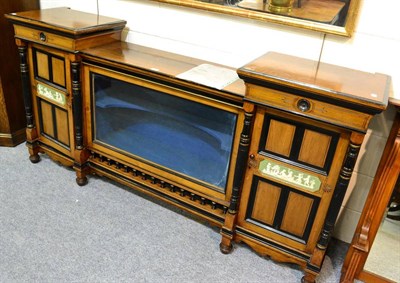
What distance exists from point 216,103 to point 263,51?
1.37ft

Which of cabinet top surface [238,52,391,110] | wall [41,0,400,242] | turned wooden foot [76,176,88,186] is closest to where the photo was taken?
cabinet top surface [238,52,391,110]

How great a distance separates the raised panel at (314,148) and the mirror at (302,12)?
0.51 metres

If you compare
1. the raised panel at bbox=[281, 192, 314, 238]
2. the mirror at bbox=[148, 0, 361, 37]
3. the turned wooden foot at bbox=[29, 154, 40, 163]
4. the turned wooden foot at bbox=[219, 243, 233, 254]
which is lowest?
the turned wooden foot at bbox=[219, 243, 233, 254]

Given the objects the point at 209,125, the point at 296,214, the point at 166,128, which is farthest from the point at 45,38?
the point at 296,214

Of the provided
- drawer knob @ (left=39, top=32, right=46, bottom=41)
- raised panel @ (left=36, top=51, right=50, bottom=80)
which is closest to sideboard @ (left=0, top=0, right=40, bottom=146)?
raised panel @ (left=36, top=51, right=50, bottom=80)

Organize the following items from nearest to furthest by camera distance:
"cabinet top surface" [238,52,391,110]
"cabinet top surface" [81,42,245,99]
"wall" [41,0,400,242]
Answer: "cabinet top surface" [238,52,391,110] → "wall" [41,0,400,242] → "cabinet top surface" [81,42,245,99]

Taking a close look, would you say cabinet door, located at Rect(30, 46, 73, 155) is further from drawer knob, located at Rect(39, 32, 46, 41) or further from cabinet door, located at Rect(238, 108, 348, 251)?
cabinet door, located at Rect(238, 108, 348, 251)

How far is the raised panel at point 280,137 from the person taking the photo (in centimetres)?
150

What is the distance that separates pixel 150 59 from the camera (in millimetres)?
1920

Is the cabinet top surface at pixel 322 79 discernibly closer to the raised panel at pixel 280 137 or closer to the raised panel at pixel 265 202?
the raised panel at pixel 280 137

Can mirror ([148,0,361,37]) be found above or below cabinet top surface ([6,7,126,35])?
above

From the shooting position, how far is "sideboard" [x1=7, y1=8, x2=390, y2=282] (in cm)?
143

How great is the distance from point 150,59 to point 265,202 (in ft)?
3.12

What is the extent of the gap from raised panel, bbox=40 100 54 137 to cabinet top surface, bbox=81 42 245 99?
20.0 inches
